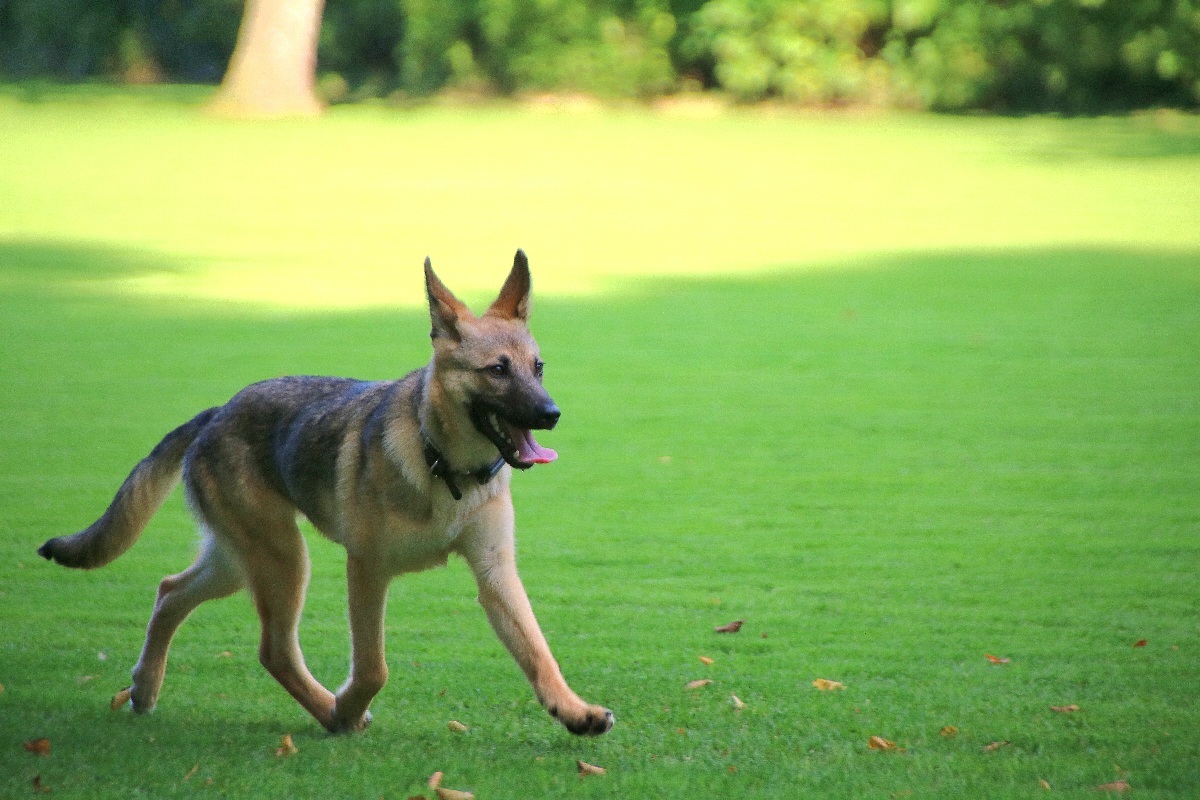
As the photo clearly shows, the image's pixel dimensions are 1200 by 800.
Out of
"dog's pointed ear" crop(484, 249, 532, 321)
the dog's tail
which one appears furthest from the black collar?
the dog's tail

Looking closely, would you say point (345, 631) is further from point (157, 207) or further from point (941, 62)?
point (941, 62)

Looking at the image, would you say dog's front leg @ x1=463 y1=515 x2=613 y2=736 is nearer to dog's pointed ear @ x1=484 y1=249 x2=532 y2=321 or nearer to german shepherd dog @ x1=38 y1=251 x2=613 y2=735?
german shepherd dog @ x1=38 y1=251 x2=613 y2=735

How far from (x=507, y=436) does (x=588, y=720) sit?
3.25ft

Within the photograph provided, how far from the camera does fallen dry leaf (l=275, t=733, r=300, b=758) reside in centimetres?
520

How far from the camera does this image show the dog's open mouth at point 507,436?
5016mm

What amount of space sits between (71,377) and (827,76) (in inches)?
1252

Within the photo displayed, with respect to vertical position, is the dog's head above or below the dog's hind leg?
above

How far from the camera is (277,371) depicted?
12.1 m

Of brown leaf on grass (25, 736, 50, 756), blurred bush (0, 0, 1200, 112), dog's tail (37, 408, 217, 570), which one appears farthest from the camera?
blurred bush (0, 0, 1200, 112)

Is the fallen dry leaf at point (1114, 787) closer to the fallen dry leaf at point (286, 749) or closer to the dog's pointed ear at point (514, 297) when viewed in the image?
the dog's pointed ear at point (514, 297)

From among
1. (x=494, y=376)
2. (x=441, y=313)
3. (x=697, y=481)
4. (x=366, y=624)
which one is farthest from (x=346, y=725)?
(x=697, y=481)

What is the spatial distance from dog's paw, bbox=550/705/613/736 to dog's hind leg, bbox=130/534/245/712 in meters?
1.49

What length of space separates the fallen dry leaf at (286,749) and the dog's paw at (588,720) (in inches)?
37.7

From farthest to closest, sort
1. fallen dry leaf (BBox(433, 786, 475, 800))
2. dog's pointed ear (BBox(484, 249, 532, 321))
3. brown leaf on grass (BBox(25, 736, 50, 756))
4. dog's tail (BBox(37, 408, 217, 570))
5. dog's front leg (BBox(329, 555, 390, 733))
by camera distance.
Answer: dog's tail (BBox(37, 408, 217, 570)) → dog's pointed ear (BBox(484, 249, 532, 321)) → dog's front leg (BBox(329, 555, 390, 733)) → brown leaf on grass (BBox(25, 736, 50, 756)) → fallen dry leaf (BBox(433, 786, 475, 800))
